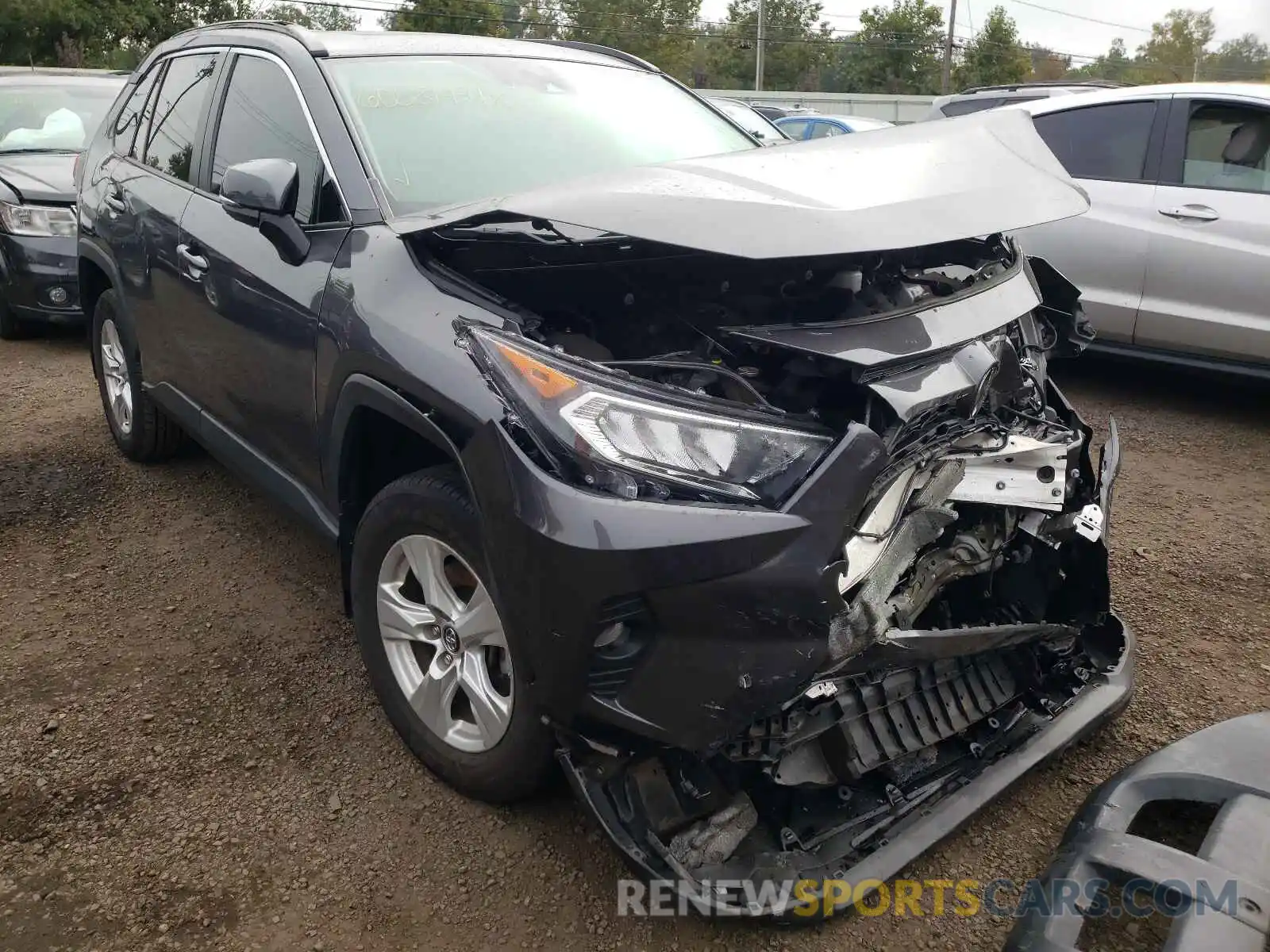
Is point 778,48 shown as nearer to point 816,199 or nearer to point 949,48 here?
point 949,48

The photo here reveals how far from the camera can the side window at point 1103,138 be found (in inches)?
209

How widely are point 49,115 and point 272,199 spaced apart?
21.2 ft

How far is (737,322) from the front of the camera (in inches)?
86.1

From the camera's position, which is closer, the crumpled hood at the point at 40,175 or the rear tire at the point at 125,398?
A: the rear tire at the point at 125,398

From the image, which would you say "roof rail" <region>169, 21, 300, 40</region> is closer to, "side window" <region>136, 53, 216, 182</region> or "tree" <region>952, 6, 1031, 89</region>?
"side window" <region>136, 53, 216, 182</region>

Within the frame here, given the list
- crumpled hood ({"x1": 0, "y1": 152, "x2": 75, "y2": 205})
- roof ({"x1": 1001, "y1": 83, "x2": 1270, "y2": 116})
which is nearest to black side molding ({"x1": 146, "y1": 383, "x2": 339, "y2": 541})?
crumpled hood ({"x1": 0, "y1": 152, "x2": 75, "y2": 205})

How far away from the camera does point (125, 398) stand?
457 centimetres

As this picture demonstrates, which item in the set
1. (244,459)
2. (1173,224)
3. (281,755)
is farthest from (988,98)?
(281,755)

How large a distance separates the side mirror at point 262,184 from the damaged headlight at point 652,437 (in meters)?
1.07

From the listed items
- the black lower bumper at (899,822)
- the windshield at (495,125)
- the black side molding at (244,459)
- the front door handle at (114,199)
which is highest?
the windshield at (495,125)

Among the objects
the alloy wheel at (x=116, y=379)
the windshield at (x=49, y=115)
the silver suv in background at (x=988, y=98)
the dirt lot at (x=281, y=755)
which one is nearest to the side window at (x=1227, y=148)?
the dirt lot at (x=281, y=755)

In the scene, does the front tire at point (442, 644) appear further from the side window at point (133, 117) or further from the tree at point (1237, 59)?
the tree at point (1237, 59)

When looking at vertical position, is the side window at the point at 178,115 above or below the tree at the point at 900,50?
below

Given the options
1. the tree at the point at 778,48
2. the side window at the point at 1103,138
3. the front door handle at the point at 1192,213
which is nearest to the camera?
the front door handle at the point at 1192,213
